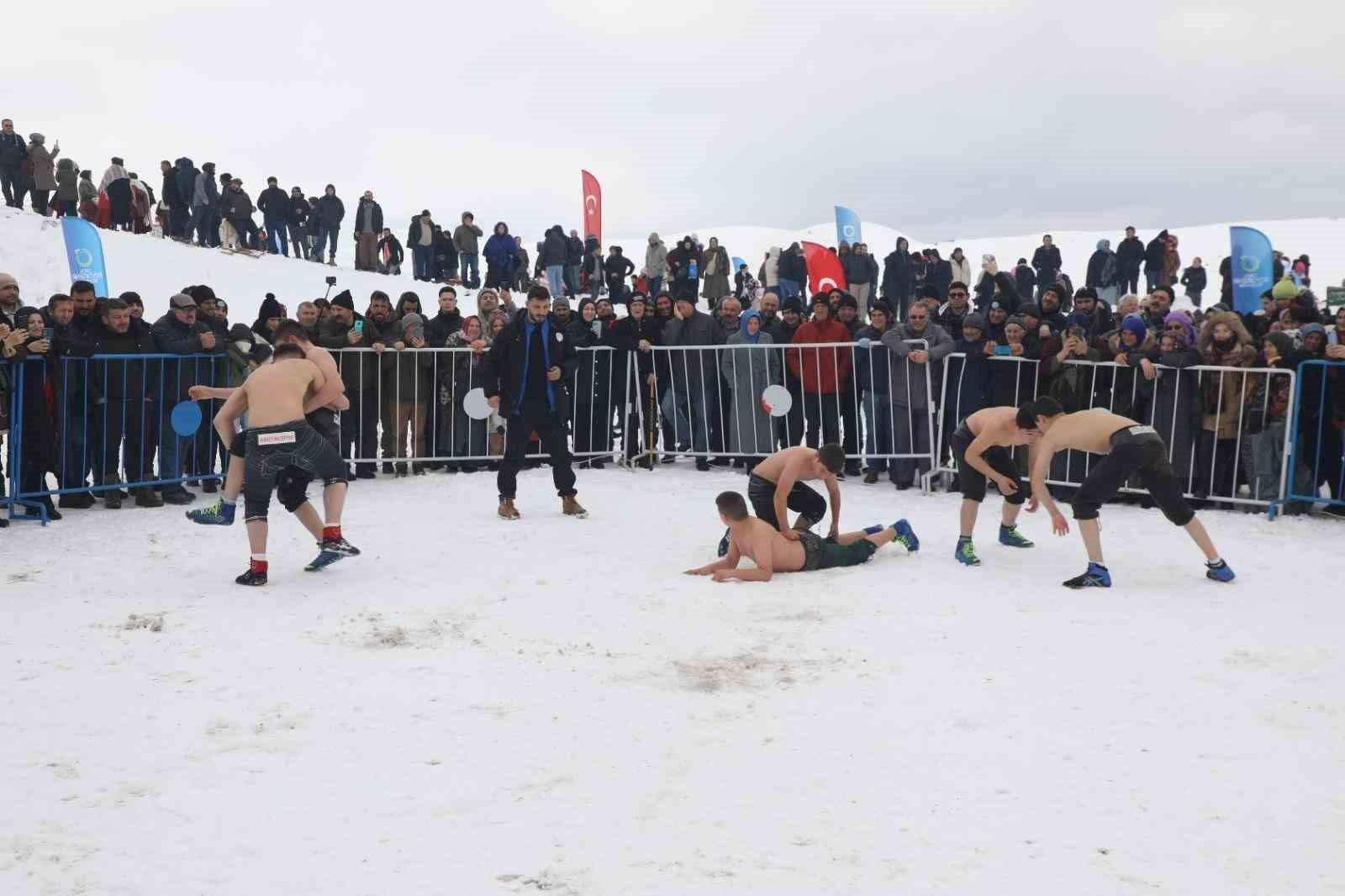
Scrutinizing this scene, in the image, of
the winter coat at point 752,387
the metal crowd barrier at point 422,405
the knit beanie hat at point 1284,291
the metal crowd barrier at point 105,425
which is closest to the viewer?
the metal crowd barrier at point 105,425

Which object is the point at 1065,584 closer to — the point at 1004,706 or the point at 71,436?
the point at 1004,706

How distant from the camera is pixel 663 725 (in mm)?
5031

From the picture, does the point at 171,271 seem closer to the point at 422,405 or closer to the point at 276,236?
the point at 276,236

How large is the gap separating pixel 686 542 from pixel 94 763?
16.4 feet

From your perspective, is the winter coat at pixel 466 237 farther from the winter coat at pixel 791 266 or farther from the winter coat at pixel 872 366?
the winter coat at pixel 872 366

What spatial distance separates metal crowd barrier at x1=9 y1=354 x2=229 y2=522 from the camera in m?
9.48

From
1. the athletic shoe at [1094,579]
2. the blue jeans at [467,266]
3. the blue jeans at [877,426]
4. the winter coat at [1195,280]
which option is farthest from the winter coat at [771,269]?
the athletic shoe at [1094,579]

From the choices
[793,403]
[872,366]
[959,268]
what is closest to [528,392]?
[793,403]

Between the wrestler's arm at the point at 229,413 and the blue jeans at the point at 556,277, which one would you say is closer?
the wrestler's arm at the point at 229,413

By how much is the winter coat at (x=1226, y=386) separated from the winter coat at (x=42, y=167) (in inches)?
905

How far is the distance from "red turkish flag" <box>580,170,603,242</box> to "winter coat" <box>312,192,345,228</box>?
19.5 ft

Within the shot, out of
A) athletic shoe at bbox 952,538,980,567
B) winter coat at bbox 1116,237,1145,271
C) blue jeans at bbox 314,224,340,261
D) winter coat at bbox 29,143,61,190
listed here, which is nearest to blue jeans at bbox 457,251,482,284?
blue jeans at bbox 314,224,340,261

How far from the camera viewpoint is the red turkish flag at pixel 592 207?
29438 millimetres

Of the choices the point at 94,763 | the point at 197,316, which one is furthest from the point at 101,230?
the point at 94,763
